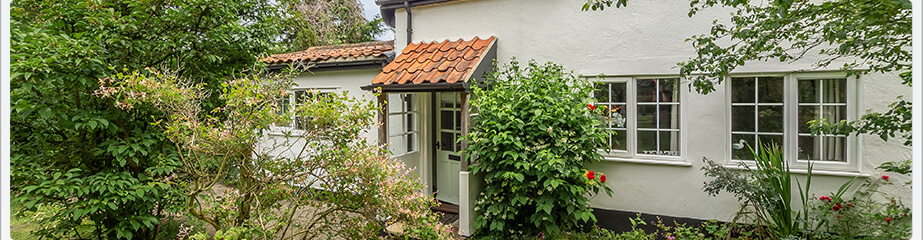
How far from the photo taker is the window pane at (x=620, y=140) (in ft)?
18.5

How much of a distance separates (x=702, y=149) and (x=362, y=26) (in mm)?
11329

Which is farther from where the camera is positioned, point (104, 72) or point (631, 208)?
point (631, 208)

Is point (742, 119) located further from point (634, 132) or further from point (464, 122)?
point (464, 122)

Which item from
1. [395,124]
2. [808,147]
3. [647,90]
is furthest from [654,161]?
[395,124]

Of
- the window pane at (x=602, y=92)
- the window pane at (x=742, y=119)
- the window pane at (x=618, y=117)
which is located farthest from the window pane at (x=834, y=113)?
the window pane at (x=602, y=92)

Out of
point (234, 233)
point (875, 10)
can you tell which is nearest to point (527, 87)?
point (875, 10)

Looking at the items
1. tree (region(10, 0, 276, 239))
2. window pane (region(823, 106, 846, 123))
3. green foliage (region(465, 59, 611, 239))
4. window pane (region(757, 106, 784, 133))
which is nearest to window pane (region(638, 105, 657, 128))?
green foliage (region(465, 59, 611, 239))

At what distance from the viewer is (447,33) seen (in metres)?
6.68

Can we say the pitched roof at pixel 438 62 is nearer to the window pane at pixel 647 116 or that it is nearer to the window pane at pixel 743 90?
the window pane at pixel 647 116

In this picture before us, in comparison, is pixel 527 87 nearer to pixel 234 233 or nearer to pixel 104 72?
pixel 234 233

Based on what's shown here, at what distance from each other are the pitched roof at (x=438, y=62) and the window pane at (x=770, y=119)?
133 inches

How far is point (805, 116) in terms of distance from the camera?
16.0 ft

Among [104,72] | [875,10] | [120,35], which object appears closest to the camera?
[875,10]

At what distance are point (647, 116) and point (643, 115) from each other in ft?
0.16
